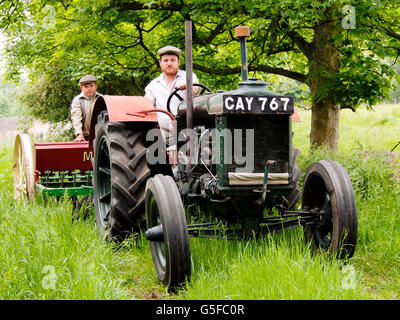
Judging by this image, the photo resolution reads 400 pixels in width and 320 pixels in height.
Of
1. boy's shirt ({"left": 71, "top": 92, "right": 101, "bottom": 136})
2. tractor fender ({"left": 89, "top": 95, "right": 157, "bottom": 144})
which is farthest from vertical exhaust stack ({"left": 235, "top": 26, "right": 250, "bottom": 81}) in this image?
boy's shirt ({"left": 71, "top": 92, "right": 101, "bottom": 136})

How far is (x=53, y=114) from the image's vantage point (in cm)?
1452

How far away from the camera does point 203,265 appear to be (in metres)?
3.88

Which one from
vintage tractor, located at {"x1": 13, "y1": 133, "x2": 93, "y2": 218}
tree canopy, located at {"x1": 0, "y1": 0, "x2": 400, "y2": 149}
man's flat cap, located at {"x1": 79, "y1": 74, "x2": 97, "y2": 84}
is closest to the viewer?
vintage tractor, located at {"x1": 13, "y1": 133, "x2": 93, "y2": 218}

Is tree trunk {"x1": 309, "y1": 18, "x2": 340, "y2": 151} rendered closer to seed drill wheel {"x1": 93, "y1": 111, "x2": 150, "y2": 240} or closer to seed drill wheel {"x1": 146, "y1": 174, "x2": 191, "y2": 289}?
seed drill wheel {"x1": 93, "y1": 111, "x2": 150, "y2": 240}

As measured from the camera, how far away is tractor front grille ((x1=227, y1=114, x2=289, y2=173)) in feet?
11.9

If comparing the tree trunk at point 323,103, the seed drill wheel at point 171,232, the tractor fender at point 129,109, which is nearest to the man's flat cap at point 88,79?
the tractor fender at point 129,109

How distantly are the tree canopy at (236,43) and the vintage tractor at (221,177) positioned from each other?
2319 mm

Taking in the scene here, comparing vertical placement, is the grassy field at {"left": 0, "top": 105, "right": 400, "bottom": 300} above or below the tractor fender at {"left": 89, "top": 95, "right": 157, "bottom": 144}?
below

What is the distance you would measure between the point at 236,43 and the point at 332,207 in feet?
22.5

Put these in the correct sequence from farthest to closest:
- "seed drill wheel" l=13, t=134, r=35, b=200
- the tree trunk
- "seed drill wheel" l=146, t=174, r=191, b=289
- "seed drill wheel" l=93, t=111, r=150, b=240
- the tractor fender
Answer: the tree trunk
"seed drill wheel" l=13, t=134, r=35, b=200
the tractor fender
"seed drill wheel" l=93, t=111, r=150, b=240
"seed drill wheel" l=146, t=174, r=191, b=289

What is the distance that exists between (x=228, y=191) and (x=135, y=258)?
1129 millimetres

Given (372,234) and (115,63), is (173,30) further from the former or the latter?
(372,234)

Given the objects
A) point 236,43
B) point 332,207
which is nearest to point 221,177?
point 332,207
